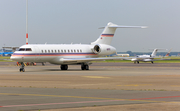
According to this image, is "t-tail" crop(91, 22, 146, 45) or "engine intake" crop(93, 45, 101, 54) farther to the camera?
"t-tail" crop(91, 22, 146, 45)

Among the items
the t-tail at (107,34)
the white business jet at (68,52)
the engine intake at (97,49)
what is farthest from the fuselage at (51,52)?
the t-tail at (107,34)

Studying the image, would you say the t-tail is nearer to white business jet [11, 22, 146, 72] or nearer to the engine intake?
white business jet [11, 22, 146, 72]

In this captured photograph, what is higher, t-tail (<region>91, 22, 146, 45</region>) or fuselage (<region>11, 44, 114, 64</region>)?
t-tail (<region>91, 22, 146, 45</region>)

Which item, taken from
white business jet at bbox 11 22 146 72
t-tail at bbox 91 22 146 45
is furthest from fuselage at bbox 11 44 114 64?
t-tail at bbox 91 22 146 45

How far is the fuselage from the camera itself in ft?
131

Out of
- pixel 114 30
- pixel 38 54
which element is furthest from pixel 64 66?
pixel 114 30

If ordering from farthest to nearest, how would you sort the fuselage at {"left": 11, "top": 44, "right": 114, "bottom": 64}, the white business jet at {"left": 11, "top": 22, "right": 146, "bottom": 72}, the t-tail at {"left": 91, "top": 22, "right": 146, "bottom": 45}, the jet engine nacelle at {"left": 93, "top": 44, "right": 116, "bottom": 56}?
the t-tail at {"left": 91, "top": 22, "right": 146, "bottom": 45} < the jet engine nacelle at {"left": 93, "top": 44, "right": 116, "bottom": 56} < the white business jet at {"left": 11, "top": 22, "right": 146, "bottom": 72} < the fuselage at {"left": 11, "top": 44, "right": 114, "bottom": 64}

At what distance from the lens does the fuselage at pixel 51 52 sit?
1569 inches

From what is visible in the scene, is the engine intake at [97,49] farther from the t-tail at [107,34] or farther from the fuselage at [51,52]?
the t-tail at [107,34]

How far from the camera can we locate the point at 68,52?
44.5 meters

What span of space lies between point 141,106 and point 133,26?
37450 mm

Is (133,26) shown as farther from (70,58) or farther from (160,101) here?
(160,101)

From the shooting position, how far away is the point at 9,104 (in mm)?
12227

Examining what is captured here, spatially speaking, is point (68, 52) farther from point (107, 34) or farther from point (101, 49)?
point (107, 34)
